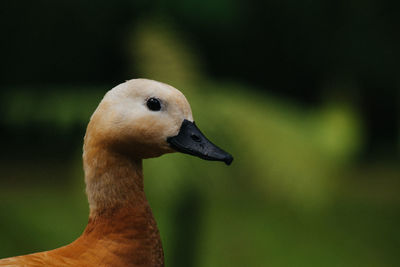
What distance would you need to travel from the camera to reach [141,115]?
38.9 inches

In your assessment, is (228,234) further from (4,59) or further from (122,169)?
(122,169)

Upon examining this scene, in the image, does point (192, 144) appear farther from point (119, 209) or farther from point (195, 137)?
point (119, 209)

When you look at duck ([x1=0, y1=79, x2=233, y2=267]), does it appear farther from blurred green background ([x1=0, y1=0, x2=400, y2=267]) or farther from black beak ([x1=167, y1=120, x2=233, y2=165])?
blurred green background ([x1=0, y1=0, x2=400, y2=267])

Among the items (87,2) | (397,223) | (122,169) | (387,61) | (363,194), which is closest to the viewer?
(122,169)

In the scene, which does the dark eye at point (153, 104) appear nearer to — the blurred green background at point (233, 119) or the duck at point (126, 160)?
the duck at point (126, 160)

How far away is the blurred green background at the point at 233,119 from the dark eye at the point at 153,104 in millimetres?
1016

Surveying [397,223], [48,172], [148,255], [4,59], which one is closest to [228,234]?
[397,223]

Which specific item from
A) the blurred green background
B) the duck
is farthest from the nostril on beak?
the blurred green background

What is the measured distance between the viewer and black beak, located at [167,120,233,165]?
1.00m

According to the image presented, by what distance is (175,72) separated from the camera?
213 centimetres

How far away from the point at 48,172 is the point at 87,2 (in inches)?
51.1

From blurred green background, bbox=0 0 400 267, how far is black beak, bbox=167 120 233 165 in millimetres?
997

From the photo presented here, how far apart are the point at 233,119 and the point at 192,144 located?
110 cm

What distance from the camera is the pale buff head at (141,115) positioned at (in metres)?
0.99
